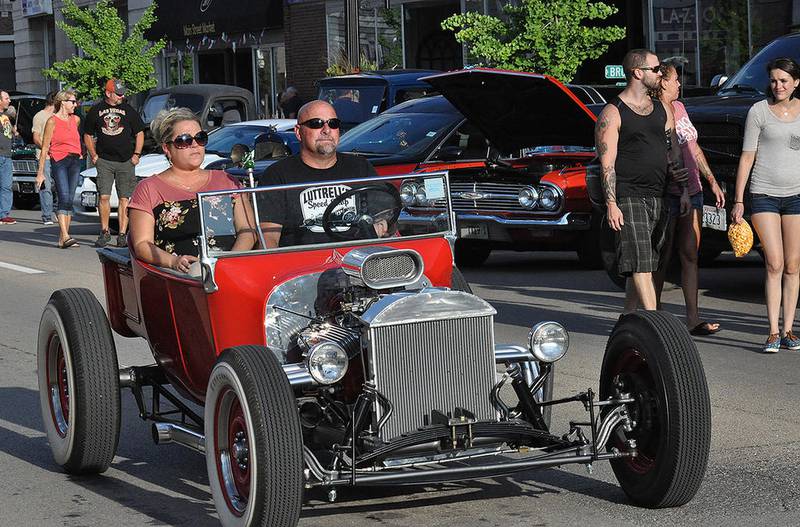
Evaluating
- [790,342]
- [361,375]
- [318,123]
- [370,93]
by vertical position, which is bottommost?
[790,342]

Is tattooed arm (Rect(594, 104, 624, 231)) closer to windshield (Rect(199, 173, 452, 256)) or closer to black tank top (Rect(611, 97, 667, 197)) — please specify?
black tank top (Rect(611, 97, 667, 197))

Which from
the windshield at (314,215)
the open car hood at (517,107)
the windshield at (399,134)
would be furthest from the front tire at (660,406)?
the windshield at (399,134)

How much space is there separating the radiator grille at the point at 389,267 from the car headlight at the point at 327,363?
47 centimetres

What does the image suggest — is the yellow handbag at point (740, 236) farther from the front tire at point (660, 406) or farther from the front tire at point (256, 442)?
the front tire at point (256, 442)

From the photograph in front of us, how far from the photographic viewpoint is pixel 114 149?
16.4m

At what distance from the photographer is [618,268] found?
829cm

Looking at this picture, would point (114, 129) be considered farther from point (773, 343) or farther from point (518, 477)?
point (518, 477)

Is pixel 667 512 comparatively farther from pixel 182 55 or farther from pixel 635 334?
pixel 182 55

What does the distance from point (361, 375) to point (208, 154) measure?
12.5m

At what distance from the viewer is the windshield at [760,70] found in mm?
11516

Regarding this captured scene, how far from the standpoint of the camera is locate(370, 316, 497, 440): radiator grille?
4961 millimetres

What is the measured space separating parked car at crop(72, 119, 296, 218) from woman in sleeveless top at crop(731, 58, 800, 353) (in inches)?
375

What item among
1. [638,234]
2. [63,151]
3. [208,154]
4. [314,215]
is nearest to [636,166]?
[638,234]

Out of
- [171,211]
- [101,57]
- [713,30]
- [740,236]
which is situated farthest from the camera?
[101,57]
